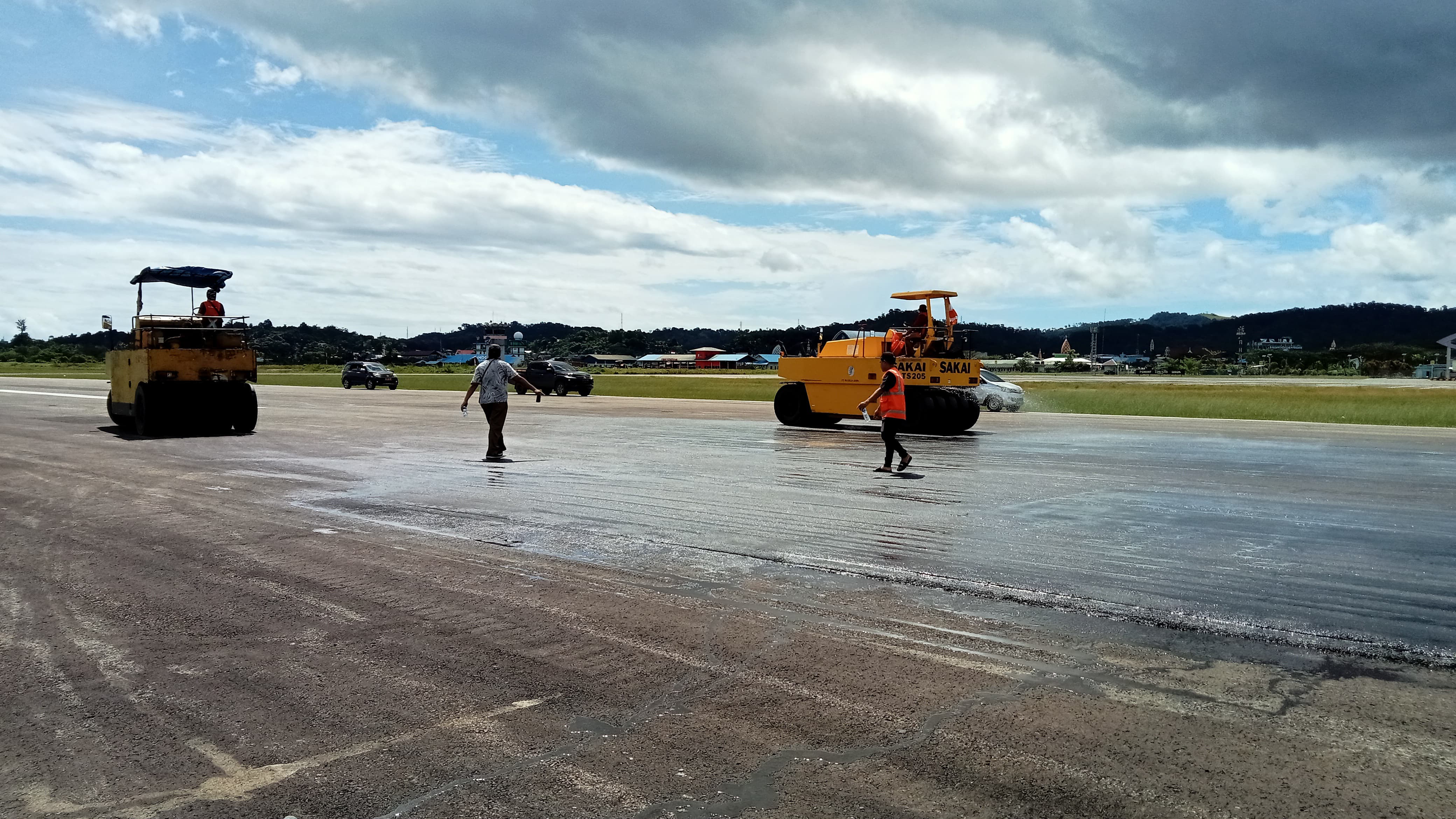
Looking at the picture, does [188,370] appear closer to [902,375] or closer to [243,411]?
[243,411]

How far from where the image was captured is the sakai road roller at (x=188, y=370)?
21.0 m

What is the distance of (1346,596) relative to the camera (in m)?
6.93

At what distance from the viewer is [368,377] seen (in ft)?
182

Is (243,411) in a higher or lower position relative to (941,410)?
lower

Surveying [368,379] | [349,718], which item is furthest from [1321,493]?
[368,379]

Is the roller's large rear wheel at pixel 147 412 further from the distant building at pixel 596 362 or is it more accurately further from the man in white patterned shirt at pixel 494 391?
the distant building at pixel 596 362

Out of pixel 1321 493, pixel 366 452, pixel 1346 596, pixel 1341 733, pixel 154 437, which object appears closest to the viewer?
pixel 1341 733

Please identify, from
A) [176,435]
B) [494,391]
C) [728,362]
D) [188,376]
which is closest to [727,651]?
[494,391]

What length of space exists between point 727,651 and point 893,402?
9.79 metres

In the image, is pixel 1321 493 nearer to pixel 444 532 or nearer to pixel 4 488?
pixel 444 532

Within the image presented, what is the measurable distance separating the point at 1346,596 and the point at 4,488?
570 inches

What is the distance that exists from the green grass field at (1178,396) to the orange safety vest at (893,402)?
58.5 feet

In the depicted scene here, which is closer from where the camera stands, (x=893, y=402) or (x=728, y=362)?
(x=893, y=402)

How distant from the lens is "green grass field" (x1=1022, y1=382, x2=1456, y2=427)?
2984cm
